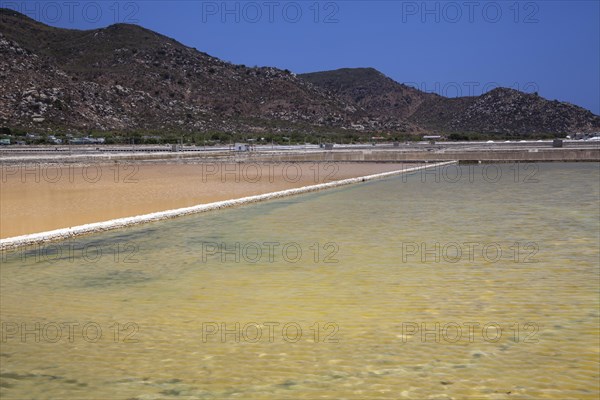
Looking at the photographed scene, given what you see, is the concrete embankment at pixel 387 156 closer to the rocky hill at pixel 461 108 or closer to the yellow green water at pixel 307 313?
the yellow green water at pixel 307 313

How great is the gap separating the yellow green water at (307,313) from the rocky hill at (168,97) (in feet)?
204

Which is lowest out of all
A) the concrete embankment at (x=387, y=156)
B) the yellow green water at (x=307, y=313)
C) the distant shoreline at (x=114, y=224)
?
the yellow green water at (x=307, y=313)

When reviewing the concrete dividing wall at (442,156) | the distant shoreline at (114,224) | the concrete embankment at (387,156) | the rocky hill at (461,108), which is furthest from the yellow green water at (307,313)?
the rocky hill at (461,108)

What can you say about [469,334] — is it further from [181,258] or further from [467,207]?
[467,207]

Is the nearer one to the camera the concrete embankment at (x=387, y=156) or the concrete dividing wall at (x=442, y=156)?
the concrete embankment at (x=387, y=156)

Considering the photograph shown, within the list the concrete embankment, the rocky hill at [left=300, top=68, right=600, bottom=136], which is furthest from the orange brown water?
the rocky hill at [left=300, top=68, right=600, bottom=136]

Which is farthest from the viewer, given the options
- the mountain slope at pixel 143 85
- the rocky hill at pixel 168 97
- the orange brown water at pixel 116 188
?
the mountain slope at pixel 143 85

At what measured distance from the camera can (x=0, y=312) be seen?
6.79 m

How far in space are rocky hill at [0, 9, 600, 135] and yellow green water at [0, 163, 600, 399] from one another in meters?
62.2

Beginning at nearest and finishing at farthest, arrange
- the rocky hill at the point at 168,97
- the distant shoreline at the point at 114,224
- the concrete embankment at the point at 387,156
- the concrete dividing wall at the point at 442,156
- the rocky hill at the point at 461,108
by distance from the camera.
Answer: the distant shoreline at the point at 114,224
the concrete embankment at the point at 387,156
the concrete dividing wall at the point at 442,156
the rocky hill at the point at 168,97
the rocky hill at the point at 461,108

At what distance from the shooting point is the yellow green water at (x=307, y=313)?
476 cm

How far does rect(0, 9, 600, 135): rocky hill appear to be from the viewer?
74.2m

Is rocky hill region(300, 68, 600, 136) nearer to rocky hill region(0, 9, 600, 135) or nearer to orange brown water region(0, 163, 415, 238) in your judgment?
rocky hill region(0, 9, 600, 135)

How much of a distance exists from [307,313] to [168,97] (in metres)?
85.9
